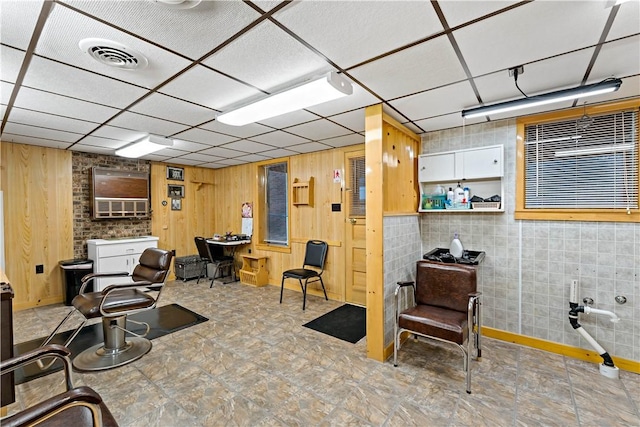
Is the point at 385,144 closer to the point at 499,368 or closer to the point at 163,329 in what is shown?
the point at 499,368

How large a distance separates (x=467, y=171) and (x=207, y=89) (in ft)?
9.04

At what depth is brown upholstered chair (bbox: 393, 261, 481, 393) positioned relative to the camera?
233cm

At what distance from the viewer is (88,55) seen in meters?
1.81

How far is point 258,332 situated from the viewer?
3301 millimetres

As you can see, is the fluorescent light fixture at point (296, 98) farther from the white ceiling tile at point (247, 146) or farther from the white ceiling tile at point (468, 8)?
the white ceiling tile at point (247, 146)

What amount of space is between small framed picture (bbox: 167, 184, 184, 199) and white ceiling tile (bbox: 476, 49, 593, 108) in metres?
5.65

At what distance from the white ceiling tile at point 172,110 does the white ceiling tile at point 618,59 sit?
3.11 m

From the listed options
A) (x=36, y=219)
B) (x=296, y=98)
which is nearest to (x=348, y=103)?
(x=296, y=98)

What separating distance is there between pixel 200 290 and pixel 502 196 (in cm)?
480

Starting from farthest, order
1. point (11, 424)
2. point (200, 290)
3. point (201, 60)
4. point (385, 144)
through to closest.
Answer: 1. point (200, 290)
2. point (385, 144)
3. point (201, 60)
4. point (11, 424)

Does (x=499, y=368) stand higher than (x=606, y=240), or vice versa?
(x=606, y=240)

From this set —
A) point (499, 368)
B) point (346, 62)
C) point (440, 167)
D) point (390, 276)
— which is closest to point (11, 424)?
point (346, 62)

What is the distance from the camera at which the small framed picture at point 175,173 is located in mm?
5801

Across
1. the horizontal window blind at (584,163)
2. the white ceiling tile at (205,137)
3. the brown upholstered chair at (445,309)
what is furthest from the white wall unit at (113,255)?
the horizontal window blind at (584,163)
